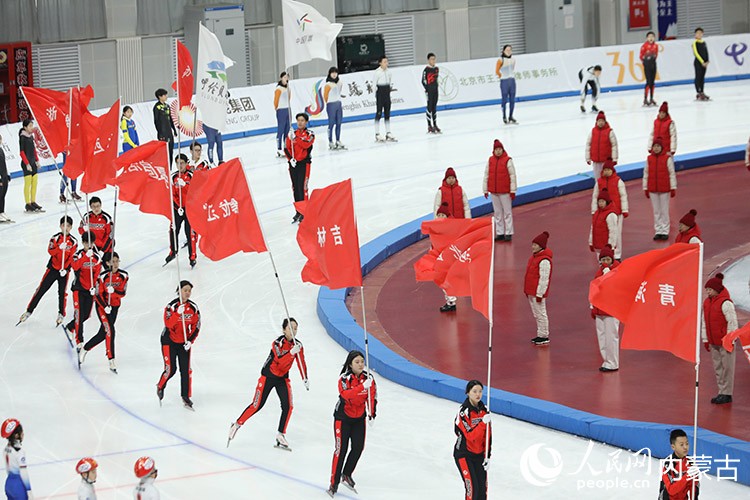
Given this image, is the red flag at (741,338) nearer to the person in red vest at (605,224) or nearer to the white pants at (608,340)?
the white pants at (608,340)

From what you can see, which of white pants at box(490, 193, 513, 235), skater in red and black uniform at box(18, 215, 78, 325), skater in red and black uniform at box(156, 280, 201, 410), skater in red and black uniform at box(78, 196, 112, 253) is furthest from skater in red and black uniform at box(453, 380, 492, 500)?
white pants at box(490, 193, 513, 235)

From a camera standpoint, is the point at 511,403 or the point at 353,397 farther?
the point at 511,403

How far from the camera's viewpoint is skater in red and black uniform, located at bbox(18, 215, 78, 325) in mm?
15914

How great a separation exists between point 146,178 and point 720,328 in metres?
7.70

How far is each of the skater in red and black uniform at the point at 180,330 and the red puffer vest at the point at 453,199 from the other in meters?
5.13

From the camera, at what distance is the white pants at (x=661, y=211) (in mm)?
18984

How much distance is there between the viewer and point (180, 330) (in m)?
12.8

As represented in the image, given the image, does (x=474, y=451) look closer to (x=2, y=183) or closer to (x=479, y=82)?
(x=2, y=183)

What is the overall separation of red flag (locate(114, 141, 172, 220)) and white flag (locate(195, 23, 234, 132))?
1231 mm

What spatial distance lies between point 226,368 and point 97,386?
62.4 inches

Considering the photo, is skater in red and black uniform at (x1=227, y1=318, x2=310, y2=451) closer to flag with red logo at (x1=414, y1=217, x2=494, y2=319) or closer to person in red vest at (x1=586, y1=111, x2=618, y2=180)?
flag with red logo at (x1=414, y1=217, x2=494, y2=319)

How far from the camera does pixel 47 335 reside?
637 inches

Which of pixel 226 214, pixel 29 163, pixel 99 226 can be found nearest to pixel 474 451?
pixel 226 214

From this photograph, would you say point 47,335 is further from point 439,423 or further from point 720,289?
point 720,289
